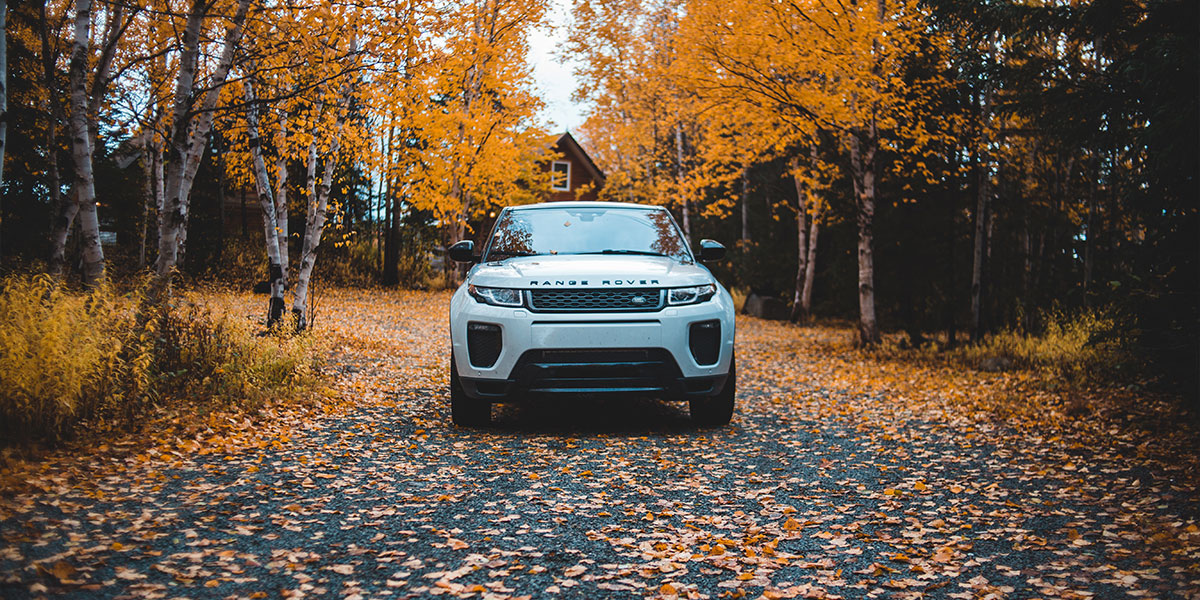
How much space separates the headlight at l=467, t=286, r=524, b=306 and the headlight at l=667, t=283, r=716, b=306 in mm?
1149

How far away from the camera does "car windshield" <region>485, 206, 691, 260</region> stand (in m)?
7.40

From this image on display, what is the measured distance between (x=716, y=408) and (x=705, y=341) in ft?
3.18

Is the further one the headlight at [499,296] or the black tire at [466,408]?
the black tire at [466,408]

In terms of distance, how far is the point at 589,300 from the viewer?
629cm

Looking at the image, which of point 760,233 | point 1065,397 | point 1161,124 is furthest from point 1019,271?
point 1161,124

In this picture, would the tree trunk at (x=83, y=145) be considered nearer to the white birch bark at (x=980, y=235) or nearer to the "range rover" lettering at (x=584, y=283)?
the "range rover" lettering at (x=584, y=283)

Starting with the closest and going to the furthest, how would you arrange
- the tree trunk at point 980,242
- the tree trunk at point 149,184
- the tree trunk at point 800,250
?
1. the tree trunk at point 980,242
2. the tree trunk at point 149,184
3. the tree trunk at point 800,250

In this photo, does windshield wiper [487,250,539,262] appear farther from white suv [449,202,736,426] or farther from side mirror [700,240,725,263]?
side mirror [700,240,725,263]

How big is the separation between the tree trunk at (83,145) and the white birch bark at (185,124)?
0.65 meters

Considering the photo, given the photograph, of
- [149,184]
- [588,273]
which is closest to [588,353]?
[588,273]

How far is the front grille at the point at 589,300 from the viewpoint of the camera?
6.27 meters

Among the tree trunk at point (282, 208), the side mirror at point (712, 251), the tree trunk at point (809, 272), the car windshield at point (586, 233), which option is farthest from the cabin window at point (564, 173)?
the side mirror at point (712, 251)

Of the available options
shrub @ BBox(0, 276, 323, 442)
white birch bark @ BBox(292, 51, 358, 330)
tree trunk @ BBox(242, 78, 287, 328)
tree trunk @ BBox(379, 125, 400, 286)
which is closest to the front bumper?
shrub @ BBox(0, 276, 323, 442)

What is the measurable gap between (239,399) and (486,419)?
2169mm
